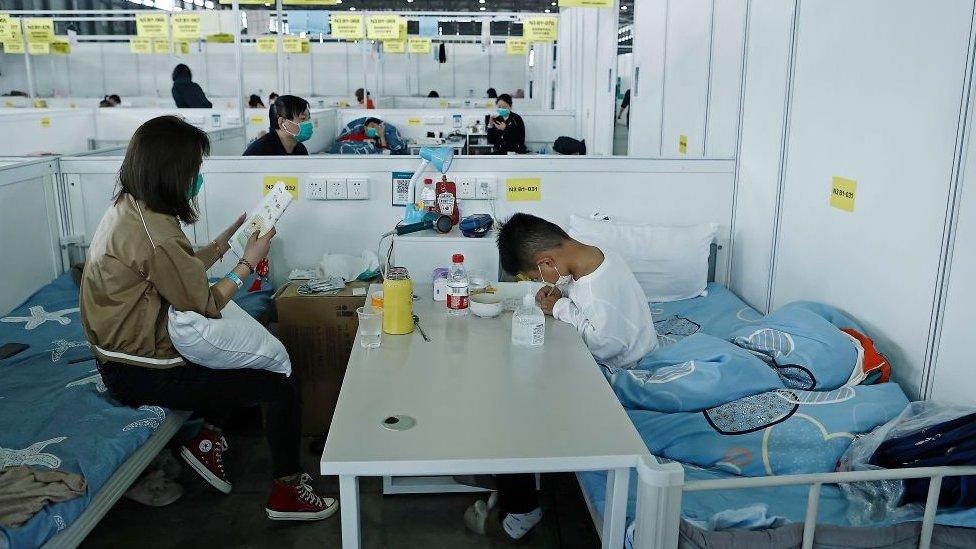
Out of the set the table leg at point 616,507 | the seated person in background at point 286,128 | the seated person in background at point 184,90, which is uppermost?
the seated person in background at point 184,90

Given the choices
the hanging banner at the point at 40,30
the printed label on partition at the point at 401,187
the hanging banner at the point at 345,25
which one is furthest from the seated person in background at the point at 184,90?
the printed label on partition at the point at 401,187

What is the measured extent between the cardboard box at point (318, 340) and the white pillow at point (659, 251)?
115 cm

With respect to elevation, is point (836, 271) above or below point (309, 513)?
above

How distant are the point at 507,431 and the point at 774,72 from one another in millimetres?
2333

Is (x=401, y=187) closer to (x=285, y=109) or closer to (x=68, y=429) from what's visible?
(x=285, y=109)

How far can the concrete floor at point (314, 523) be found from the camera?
92.3 inches

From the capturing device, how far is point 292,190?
134 inches

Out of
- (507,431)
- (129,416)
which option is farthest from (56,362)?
(507,431)

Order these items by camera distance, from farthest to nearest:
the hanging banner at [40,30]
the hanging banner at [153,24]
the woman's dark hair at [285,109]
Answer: the hanging banner at [40,30], the hanging banner at [153,24], the woman's dark hair at [285,109]

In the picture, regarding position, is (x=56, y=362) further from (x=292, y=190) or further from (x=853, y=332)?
(x=853, y=332)

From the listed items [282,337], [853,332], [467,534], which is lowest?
[467,534]

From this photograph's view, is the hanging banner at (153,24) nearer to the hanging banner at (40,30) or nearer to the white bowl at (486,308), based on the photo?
the hanging banner at (40,30)

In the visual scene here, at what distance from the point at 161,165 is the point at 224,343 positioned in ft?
1.82

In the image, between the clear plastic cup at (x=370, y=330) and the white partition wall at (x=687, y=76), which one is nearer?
the clear plastic cup at (x=370, y=330)
